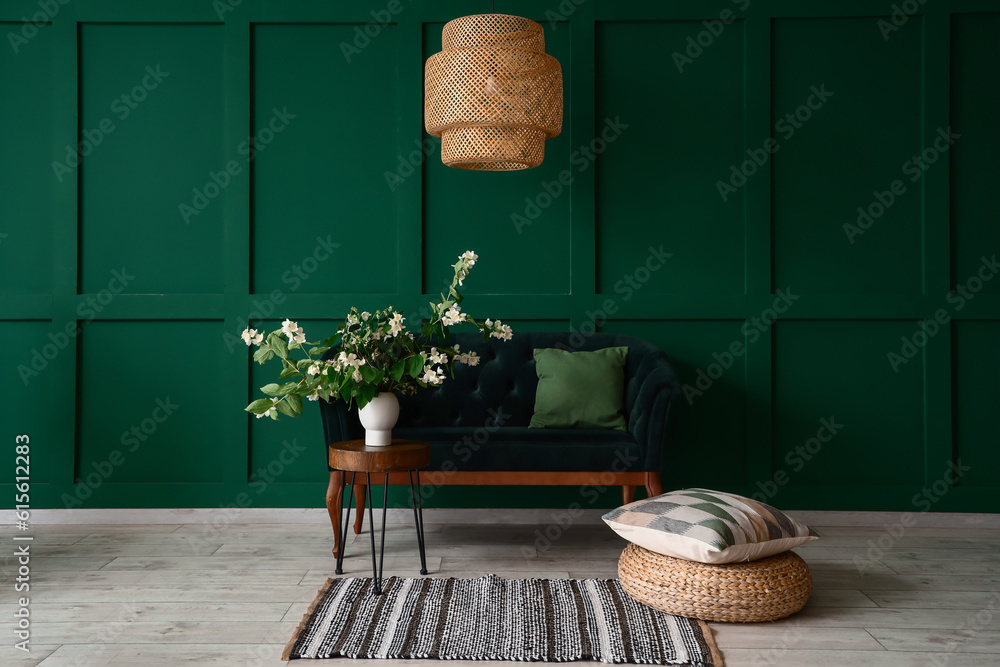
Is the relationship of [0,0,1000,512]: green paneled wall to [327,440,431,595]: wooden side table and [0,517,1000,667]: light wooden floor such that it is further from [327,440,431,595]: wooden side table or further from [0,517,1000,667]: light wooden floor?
[327,440,431,595]: wooden side table

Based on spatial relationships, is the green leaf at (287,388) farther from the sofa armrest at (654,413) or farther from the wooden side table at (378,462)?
the sofa armrest at (654,413)

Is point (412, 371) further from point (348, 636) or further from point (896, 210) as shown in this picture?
point (896, 210)

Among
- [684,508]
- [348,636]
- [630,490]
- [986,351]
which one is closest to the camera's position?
[348,636]

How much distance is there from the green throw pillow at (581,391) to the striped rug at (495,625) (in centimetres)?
79

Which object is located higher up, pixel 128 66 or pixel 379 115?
pixel 128 66

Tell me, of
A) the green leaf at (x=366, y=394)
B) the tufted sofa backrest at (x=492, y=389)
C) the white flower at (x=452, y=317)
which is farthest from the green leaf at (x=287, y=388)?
the tufted sofa backrest at (x=492, y=389)

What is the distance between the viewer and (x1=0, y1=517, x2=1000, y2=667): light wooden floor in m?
2.13

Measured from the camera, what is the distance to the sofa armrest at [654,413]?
2.97 metres

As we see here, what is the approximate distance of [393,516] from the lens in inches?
142

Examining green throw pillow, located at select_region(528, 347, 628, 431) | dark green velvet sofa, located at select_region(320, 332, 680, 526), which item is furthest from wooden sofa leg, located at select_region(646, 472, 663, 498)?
green throw pillow, located at select_region(528, 347, 628, 431)

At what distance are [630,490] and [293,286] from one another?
1918 millimetres

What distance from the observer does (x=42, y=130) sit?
12.2 feet

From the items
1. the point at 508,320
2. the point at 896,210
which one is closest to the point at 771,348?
A: the point at 896,210

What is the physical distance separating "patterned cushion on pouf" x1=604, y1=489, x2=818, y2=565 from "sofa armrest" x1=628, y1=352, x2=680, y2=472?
377 mm
